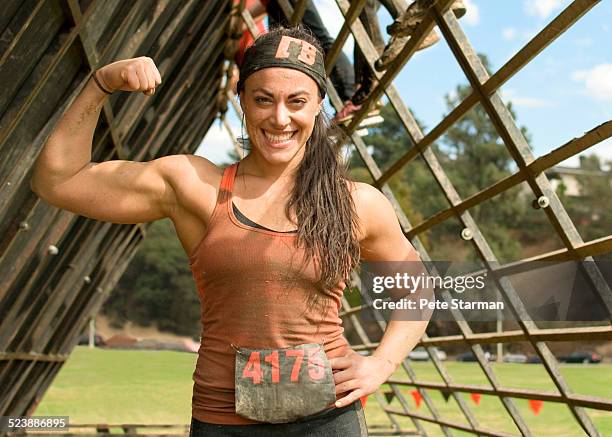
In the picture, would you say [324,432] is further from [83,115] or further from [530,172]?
[530,172]

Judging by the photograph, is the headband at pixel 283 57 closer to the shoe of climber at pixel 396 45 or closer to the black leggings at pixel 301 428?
the black leggings at pixel 301 428

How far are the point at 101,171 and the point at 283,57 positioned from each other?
1.44 ft

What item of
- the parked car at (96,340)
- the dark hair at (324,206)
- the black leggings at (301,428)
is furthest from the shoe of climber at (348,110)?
the parked car at (96,340)

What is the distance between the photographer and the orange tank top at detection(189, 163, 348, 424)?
1809 mm

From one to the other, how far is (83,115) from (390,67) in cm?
304

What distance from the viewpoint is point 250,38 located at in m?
7.55

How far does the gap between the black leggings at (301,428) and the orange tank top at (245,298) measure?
0.06 feet

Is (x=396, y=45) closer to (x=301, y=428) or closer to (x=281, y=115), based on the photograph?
(x=281, y=115)

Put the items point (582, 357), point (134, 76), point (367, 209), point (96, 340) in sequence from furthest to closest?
point (96, 340) → point (582, 357) → point (367, 209) → point (134, 76)

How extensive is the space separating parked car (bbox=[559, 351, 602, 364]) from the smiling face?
22.5 meters

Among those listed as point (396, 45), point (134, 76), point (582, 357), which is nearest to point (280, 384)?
point (134, 76)

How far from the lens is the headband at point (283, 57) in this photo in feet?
6.35

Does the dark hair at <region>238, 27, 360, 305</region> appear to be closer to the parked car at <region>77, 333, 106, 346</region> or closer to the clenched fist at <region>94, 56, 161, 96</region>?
the clenched fist at <region>94, 56, 161, 96</region>

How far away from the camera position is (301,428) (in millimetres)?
1833
